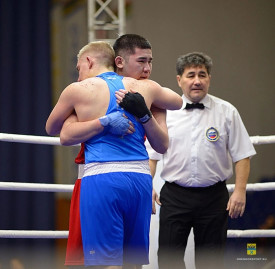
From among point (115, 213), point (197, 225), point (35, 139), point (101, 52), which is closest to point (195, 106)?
point (197, 225)

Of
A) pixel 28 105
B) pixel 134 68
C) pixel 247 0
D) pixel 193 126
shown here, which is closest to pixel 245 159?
pixel 193 126

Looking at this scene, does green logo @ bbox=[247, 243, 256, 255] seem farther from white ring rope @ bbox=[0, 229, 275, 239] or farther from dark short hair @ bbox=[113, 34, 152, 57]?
dark short hair @ bbox=[113, 34, 152, 57]

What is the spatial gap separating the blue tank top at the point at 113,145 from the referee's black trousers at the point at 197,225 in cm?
88

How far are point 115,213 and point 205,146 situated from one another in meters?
1.08

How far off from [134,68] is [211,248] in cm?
115

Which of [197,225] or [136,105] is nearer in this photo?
[136,105]

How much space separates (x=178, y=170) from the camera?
296 cm

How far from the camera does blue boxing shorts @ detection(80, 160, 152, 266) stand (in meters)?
1.99

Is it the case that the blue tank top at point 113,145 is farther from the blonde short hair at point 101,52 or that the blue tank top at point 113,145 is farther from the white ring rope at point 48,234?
the white ring rope at point 48,234

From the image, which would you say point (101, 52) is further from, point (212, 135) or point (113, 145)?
point (212, 135)

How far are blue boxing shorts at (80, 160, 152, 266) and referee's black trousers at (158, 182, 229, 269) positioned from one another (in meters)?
0.84

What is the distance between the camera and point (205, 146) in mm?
2975

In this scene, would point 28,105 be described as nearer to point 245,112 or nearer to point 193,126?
point 245,112

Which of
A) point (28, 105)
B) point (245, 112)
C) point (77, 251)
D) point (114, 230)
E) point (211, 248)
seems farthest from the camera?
point (245, 112)
